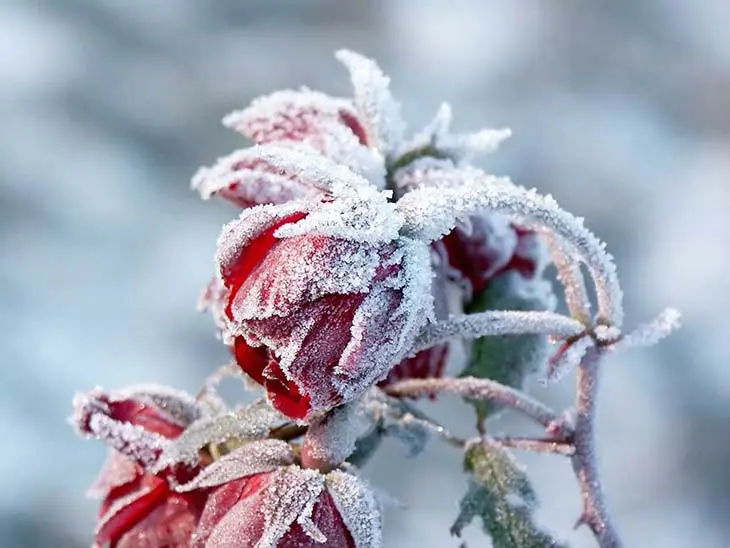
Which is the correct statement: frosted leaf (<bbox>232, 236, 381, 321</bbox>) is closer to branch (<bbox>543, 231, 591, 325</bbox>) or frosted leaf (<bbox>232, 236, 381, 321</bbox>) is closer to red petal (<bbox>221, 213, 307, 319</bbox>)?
red petal (<bbox>221, 213, 307, 319</bbox>)

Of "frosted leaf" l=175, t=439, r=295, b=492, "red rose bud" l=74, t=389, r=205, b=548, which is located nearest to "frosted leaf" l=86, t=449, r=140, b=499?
"red rose bud" l=74, t=389, r=205, b=548

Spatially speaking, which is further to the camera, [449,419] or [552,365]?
[449,419]

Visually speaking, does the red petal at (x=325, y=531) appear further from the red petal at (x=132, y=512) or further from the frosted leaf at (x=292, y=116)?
the frosted leaf at (x=292, y=116)

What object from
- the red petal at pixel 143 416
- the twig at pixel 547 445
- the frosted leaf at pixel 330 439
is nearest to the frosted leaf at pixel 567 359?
the twig at pixel 547 445

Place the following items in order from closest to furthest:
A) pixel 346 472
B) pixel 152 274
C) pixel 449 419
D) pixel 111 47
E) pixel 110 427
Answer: pixel 346 472, pixel 110 427, pixel 449 419, pixel 152 274, pixel 111 47

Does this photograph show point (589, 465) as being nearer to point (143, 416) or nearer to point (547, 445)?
point (547, 445)

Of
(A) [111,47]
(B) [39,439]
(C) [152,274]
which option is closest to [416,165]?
(B) [39,439]

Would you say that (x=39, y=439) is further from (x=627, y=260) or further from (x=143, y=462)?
(x=143, y=462)
